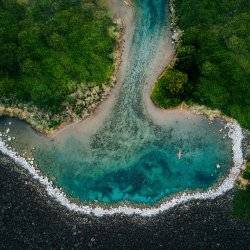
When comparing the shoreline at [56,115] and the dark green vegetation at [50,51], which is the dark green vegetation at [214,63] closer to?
the shoreline at [56,115]

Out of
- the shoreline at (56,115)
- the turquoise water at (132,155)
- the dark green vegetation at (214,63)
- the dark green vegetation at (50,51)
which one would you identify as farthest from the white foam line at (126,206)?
the dark green vegetation at (50,51)

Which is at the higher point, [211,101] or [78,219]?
[211,101]

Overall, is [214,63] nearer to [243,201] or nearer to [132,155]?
[132,155]

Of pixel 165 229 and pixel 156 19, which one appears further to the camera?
pixel 156 19

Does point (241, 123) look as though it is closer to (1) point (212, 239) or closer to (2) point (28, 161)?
(1) point (212, 239)

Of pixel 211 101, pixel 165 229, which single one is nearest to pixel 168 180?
pixel 165 229

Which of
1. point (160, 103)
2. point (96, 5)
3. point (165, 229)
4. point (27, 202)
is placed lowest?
point (27, 202)
